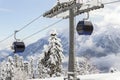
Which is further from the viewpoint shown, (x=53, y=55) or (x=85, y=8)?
(x=53, y=55)

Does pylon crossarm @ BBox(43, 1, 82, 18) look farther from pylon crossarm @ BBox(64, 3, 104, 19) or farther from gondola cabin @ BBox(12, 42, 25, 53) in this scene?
gondola cabin @ BBox(12, 42, 25, 53)

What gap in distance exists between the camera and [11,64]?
108 metres

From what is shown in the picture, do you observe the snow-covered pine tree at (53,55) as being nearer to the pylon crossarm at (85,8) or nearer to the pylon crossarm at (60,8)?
the pylon crossarm at (60,8)

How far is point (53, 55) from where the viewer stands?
203 feet

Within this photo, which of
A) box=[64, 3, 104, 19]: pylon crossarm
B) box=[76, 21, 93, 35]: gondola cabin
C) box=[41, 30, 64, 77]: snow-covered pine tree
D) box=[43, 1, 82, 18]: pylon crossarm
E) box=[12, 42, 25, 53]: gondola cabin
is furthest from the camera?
box=[41, 30, 64, 77]: snow-covered pine tree

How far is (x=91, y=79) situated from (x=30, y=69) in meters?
105

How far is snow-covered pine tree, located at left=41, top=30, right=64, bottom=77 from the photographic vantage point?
61.8 meters

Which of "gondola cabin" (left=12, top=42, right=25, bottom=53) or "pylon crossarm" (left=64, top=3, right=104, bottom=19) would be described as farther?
"gondola cabin" (left=12, top=42, right=25, bottom=53)

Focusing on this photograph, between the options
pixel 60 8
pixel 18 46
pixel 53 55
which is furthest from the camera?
pixel 53 55

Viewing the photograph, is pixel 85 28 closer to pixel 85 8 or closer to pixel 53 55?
pixel 85 8

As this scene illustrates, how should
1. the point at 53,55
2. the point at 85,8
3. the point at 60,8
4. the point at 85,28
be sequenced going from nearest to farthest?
the point at 85,28 → the point at 85,8 → the point at 60,8 → the point at 53,55

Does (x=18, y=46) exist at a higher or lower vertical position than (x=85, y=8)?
lower

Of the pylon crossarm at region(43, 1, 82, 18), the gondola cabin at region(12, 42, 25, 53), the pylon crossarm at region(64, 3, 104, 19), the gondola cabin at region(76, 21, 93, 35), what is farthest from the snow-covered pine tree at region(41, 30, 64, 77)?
the gondola cabin at region(76, 21, 93, 35)

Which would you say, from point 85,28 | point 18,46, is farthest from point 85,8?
point 18,46
